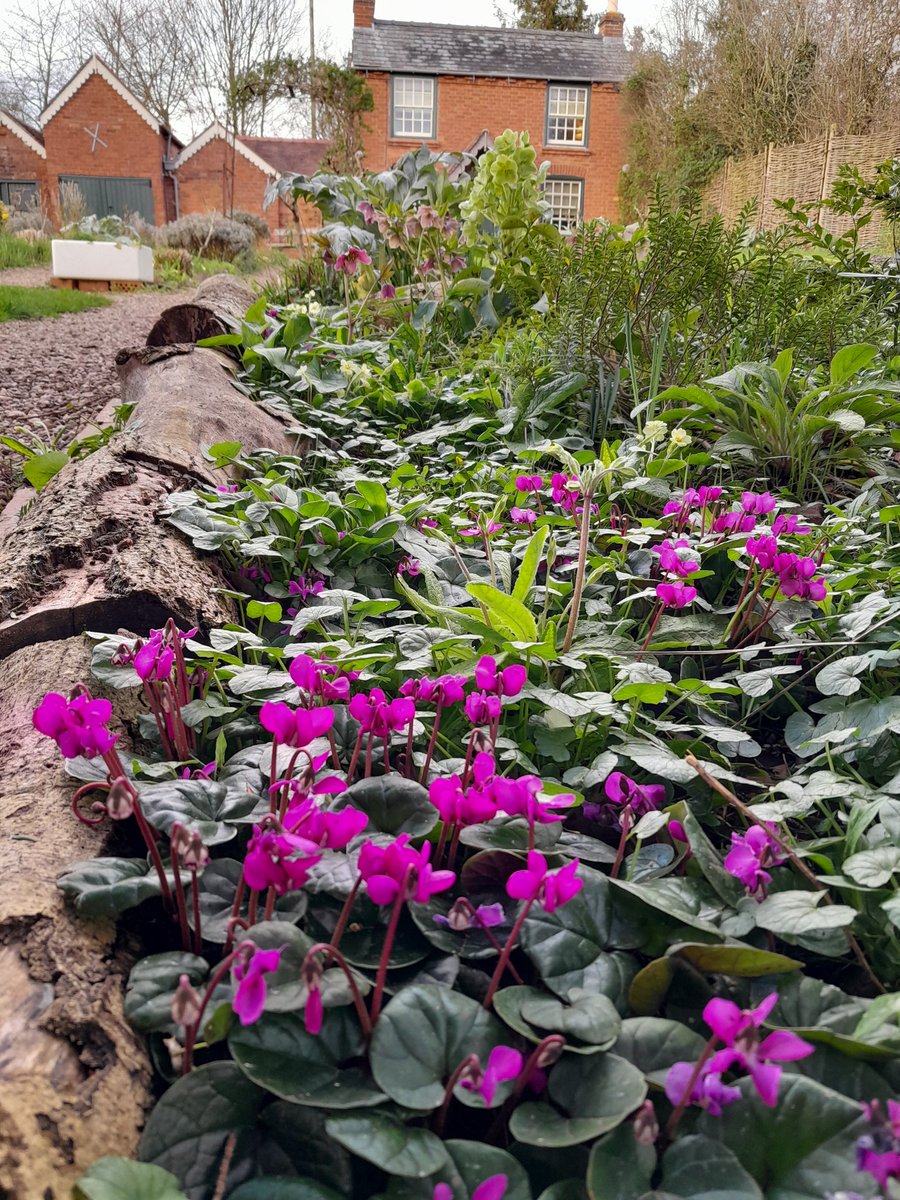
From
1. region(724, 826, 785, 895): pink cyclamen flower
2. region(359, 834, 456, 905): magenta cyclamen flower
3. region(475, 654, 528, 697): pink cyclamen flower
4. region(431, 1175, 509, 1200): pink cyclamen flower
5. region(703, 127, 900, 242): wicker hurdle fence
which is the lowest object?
region(431, 1175, 509, 1200): pink cyclamen flower

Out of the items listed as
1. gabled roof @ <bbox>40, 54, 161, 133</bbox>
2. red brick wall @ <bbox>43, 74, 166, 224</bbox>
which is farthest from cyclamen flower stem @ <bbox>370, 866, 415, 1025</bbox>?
gabled roof @ <bbox>40, 54, 161, 133</bbox>

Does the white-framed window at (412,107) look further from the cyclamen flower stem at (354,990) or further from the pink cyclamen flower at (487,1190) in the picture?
the pink cyclamen flower at (487,1190)

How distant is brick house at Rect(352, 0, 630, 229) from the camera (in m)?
24.3

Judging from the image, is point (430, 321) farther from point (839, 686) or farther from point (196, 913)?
point (196, 913)

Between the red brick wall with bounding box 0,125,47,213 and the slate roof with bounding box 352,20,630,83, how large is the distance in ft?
37.7

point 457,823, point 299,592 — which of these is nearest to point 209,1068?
point 457,823

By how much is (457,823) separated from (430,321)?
14.1 feet

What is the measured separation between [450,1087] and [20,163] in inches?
Result: 1372

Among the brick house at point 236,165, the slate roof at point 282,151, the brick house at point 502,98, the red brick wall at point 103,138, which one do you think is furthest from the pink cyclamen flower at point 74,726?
the slate roof at point 282,151

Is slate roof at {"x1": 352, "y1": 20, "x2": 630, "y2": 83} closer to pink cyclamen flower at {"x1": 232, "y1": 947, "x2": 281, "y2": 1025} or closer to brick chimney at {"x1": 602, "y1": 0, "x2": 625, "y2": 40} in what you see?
brick chimney at {"x1": 602, "y1": 0, "x2": 625, "y2": 40}

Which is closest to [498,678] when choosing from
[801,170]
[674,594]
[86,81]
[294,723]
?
[294,723]

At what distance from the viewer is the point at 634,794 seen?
1098 mm

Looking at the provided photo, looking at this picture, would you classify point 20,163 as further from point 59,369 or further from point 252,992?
point 252,992

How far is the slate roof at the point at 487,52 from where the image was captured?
24.5 m
